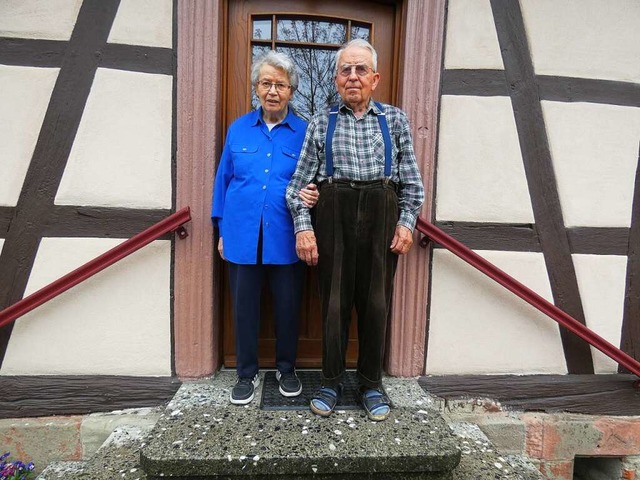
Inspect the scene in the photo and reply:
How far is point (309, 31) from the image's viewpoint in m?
2.30

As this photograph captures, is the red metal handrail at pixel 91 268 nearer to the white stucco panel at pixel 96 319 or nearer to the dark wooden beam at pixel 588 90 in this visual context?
the white stucco panel at pixel 96 319

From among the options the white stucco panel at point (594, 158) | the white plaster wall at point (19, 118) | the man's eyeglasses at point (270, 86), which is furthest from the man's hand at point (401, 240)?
the white plaster wall at point (19, 118)

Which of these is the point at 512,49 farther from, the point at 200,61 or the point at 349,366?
the point at 349,366

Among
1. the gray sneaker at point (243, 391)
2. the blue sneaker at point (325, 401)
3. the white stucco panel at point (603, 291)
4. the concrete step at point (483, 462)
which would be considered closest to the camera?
the concrete step at point (483, 462)

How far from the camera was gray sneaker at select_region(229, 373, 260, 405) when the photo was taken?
1969 mm

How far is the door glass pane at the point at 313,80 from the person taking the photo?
7.64 feet

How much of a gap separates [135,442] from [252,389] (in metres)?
0.64

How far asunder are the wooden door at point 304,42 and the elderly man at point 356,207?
20.4 inches

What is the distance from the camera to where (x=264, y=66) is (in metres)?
1.87

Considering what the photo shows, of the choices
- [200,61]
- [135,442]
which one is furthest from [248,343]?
[200,61]

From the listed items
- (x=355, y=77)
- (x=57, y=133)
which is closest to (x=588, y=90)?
(x=355, y=77)

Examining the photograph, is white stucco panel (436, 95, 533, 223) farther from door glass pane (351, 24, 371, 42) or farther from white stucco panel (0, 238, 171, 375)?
white stucco panel (0, 238, 171, 375)

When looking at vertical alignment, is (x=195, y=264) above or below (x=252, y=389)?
above

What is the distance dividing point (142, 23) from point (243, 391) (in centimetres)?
200
